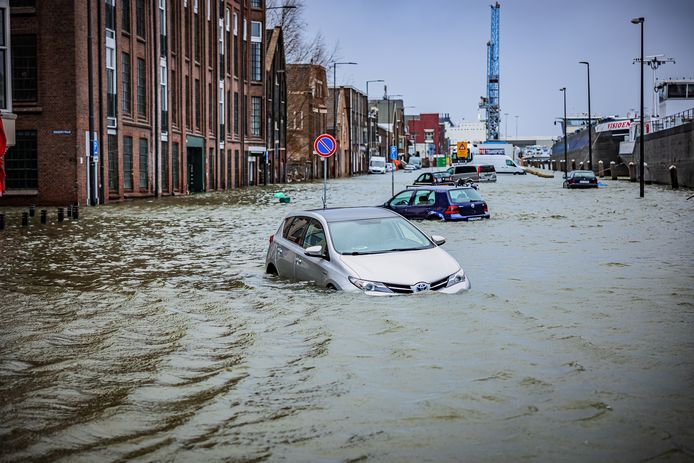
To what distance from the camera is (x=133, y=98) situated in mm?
44906

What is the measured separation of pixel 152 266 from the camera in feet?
58.4

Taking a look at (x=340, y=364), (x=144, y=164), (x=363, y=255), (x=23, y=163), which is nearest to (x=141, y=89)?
(x=144, y=164)

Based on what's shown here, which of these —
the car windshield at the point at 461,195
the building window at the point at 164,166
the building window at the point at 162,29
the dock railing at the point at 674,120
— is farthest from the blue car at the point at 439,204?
the dock railing at the point at 674,120

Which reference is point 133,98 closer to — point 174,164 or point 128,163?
point 128,163

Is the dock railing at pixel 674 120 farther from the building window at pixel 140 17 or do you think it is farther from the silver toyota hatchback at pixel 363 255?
the silver toyota hatchback at pixel 363 255

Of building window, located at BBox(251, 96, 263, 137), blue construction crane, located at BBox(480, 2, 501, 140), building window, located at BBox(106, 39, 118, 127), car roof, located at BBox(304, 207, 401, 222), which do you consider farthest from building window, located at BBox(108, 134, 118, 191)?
blue construction crane, located at BBox(480, 2, 501, 140)

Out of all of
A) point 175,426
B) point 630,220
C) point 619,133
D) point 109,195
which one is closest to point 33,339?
point 175,426

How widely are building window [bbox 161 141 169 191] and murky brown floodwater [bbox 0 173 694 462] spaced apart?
31.9m

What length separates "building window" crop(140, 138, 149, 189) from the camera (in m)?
46.4

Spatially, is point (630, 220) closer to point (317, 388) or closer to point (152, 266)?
point (152, 266)

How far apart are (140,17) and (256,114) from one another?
2614cm

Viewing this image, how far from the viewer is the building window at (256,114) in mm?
72062

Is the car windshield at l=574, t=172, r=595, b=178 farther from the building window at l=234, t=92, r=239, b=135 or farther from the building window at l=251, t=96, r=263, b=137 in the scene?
Answer: the building window at l=251, t=96, r=263, b=137

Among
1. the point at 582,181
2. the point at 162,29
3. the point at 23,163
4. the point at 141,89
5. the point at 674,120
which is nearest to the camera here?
the point at 23,163
